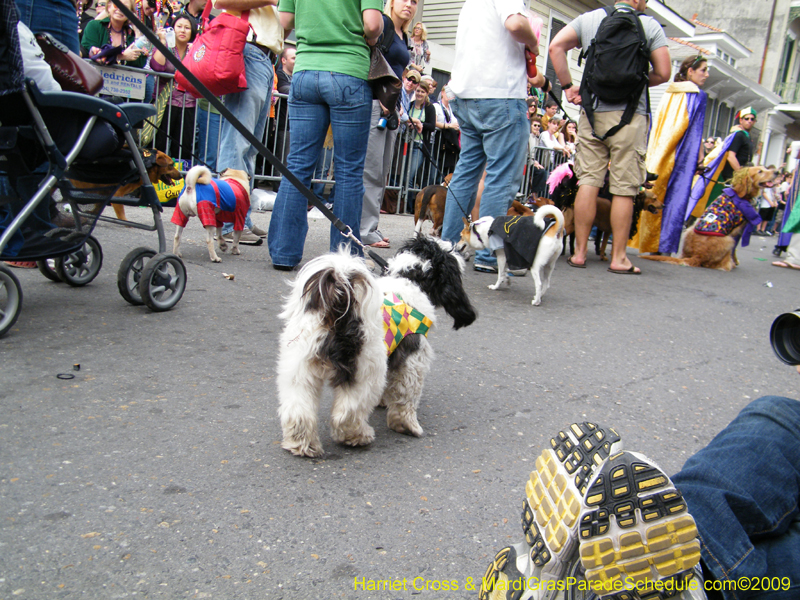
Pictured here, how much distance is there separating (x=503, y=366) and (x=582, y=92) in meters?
4.31

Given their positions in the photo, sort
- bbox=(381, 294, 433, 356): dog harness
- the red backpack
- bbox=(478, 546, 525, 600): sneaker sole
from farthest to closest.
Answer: the red backpack → bbox=(381, 294, 433, 356): dog harness → bbox=(478, 546, 525, 600): sneaker sole

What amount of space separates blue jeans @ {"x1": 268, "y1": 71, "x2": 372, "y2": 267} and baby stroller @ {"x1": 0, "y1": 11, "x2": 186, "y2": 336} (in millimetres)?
1245

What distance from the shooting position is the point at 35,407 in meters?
2.64

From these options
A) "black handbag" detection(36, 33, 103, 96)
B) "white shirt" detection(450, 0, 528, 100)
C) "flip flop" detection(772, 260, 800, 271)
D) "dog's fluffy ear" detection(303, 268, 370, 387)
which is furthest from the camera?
"flip flop" detection(772, 260, 800, 271)

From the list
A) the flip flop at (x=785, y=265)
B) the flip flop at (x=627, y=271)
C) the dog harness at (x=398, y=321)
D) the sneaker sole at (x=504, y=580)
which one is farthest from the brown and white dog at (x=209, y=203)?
the flip flop at (x=785, y=265)

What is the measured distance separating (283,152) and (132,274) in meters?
5.71

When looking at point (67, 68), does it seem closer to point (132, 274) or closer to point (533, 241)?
point (132, 274)

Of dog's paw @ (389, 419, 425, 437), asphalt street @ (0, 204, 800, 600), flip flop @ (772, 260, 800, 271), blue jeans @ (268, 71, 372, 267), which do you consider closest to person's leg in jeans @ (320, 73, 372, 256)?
blue jeans @ (268, 71, 372, 267)

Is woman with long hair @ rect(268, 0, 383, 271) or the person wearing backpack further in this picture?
the person wearing backpack

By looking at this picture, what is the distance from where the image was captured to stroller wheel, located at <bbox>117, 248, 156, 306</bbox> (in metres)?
4.02

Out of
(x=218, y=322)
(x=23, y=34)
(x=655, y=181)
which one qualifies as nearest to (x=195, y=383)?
(x=218, y=322)

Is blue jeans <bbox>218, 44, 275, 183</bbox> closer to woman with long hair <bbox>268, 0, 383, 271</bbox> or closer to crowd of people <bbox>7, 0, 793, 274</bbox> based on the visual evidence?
crowd of people <bbox>7, 0, 793, 274</bbox>

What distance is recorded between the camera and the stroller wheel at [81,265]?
14.1 ft

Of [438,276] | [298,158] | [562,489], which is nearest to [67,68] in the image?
[298,158]
